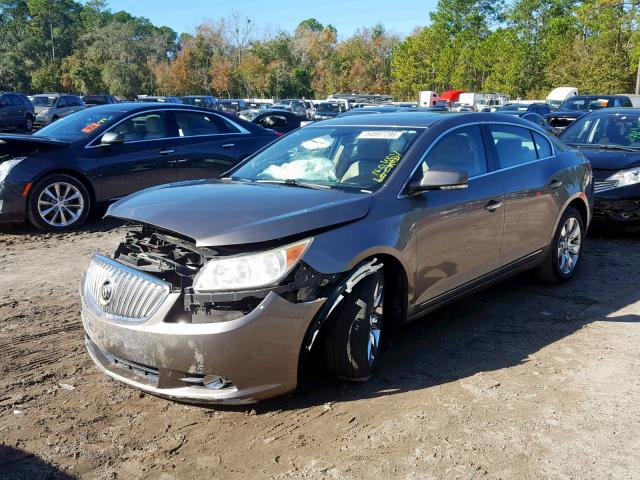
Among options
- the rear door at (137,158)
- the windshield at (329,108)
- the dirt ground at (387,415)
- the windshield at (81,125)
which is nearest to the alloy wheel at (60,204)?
the rear door at (137,158)

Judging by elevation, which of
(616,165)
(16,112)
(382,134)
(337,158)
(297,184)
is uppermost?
(382,134)

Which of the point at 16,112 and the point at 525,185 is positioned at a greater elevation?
the point at 525,185

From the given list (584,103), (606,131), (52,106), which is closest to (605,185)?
(606,131)

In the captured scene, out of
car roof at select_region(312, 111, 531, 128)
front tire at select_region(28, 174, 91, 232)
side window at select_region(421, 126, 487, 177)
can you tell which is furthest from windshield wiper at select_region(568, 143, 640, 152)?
front tire at select_region(28, 174, 91, 232)

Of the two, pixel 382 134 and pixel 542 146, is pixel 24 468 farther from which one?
pixel 542 146

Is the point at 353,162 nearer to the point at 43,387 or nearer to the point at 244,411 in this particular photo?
the point at 244,411

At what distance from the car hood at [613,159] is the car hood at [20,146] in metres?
6.89

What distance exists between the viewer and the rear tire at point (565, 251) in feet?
18.8

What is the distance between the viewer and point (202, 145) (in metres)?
9.12

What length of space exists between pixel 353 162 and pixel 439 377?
1.56 m

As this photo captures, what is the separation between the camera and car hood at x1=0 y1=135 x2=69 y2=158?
25.6ft

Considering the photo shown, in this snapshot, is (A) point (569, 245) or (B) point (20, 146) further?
(B) point (20, 146)

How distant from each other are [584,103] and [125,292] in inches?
994

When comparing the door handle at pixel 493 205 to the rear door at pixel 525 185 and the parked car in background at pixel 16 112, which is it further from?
the parked car in background at pixel 16 112
